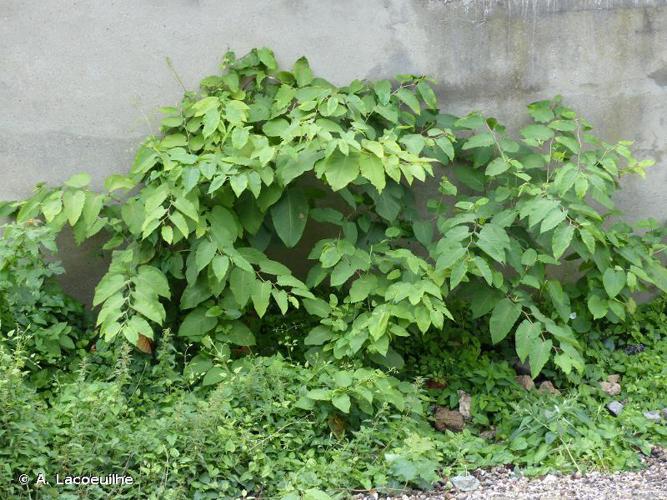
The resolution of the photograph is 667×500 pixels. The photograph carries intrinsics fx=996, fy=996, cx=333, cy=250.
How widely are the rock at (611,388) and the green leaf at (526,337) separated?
58 cm

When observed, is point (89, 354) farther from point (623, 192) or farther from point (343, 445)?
point (623, 192)

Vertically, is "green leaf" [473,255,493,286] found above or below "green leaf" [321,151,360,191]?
below

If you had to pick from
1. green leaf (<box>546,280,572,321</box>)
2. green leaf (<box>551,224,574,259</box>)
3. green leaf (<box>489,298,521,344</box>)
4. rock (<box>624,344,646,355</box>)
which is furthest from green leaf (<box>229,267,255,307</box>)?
rock (<box>624,344,646,355</box>)

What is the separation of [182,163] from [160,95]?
61cm

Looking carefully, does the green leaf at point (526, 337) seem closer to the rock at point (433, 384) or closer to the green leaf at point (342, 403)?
the rock at point (433, 384)

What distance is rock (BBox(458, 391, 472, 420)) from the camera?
475cm

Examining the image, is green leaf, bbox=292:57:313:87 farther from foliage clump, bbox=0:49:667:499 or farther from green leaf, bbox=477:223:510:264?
green leaf, bbox=477:223:510:264

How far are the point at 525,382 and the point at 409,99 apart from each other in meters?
1.52

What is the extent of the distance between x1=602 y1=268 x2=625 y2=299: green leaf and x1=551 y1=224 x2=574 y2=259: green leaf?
438mm

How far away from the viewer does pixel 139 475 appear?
12.1ft

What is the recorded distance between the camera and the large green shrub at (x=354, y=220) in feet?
14.6

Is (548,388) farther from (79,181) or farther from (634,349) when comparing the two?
(79,181)

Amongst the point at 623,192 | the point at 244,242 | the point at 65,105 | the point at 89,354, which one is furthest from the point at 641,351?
the point at 65,105

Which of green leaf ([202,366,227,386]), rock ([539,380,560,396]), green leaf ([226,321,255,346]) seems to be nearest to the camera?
green leaf ([202,366,227,386])
